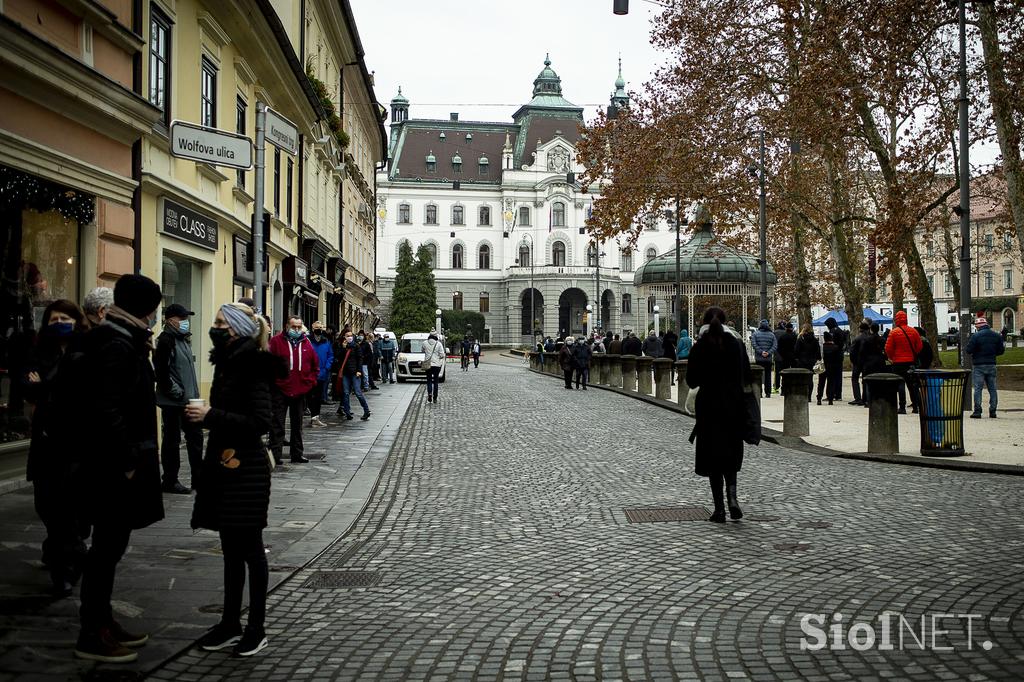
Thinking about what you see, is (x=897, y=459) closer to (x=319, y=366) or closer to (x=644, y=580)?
(x=644, y=580)

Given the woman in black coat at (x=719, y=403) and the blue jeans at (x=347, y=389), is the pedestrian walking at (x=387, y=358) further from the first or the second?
the woman in black coat at (x=719, y=403)

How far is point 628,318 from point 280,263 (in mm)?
82670

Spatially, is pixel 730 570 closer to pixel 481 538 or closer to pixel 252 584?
pixel 481 538

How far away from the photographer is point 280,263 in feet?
75.2

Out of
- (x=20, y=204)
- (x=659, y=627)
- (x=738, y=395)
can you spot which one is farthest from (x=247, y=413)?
(x=20, y=204)

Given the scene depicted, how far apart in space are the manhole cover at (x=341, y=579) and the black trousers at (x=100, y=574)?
173cm

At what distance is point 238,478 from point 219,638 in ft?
2.60

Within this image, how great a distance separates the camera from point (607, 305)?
4087 inches

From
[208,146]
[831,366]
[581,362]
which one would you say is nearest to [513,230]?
[581,362]

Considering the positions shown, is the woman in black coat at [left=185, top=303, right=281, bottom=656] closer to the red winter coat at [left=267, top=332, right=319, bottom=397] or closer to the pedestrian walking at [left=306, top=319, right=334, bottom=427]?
the red winter coat at [left=267, top=332, right=319, bottom=397]

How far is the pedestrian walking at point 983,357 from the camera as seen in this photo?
19.1m

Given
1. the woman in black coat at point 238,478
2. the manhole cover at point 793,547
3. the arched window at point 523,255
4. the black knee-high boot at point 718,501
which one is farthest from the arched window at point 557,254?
the woman in black coat at point 238,478

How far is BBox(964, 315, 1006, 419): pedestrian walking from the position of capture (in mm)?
19062

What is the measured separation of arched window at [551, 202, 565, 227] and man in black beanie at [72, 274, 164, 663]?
98.2 metres
